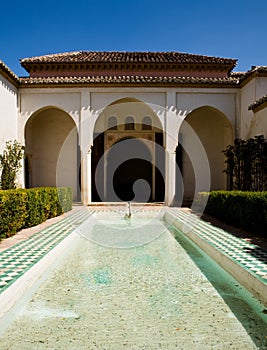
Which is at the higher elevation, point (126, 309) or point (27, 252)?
point (27, 252)

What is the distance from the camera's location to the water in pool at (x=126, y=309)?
2.64m

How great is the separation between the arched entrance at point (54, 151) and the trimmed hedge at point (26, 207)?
4.14m

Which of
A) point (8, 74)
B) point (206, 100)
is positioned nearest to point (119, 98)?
point (206, 100)

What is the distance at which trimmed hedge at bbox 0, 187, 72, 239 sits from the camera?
585 cm

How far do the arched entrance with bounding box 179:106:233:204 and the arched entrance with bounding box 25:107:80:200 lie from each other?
4.31m

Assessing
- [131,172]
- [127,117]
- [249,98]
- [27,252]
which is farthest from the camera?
[131,172]

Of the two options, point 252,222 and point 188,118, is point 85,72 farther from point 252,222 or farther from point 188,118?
point 252,222

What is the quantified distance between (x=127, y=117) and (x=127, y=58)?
283 centimetres

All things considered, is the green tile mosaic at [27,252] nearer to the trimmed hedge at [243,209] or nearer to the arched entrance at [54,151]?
the trimmed hedge at [243,209]

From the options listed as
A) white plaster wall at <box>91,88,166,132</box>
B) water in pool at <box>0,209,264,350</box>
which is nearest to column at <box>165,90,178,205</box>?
white plaster wall at <box>91,88,166,132</box>

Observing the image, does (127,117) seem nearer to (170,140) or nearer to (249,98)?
(170,140)

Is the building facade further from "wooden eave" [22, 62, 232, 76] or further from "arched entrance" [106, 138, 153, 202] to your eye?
"arched entrance" [106, 138, 153, 202]

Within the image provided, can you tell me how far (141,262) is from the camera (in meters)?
5.12

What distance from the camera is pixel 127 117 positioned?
13945 millimetres
